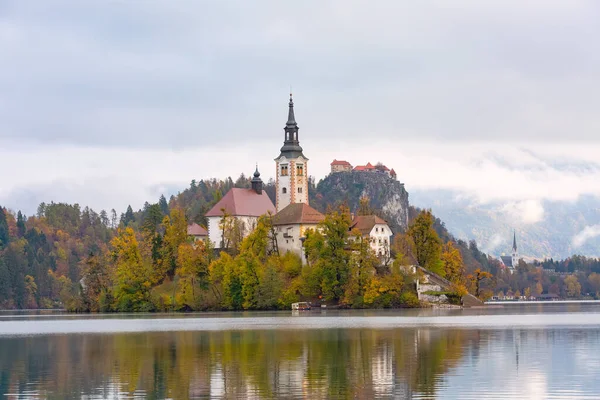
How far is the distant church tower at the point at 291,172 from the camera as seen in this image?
539 ft

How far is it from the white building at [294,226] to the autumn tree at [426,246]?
14.6 m

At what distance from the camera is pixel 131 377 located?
144 feet

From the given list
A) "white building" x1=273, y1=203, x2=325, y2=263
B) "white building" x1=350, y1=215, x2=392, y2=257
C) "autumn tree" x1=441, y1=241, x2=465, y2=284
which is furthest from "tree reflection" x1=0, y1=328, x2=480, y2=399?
"white building" x1=273, y1=203, x2=325, y2=263

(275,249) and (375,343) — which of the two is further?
(275,249)

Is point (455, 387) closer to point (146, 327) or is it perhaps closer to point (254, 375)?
point (254, 375)

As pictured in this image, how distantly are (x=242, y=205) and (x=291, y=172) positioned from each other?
1032 cm

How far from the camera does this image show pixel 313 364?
47781mm

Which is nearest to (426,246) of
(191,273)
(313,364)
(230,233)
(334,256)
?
(334,256)

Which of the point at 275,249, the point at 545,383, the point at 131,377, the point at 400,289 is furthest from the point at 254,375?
the point at 275,249

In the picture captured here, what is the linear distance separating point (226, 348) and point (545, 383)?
23.9 metres

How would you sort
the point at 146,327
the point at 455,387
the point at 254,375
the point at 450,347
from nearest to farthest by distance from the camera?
the point at 455,387 < the point at 254,375 < the point at 450,347 < the point at 146,327

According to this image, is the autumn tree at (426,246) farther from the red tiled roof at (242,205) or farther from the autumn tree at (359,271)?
the red tiled roof at (242,205)

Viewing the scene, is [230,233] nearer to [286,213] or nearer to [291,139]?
[286,213]

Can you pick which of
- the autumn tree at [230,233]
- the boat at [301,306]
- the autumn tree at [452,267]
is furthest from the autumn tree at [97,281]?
the autumn tree at [452,267]
